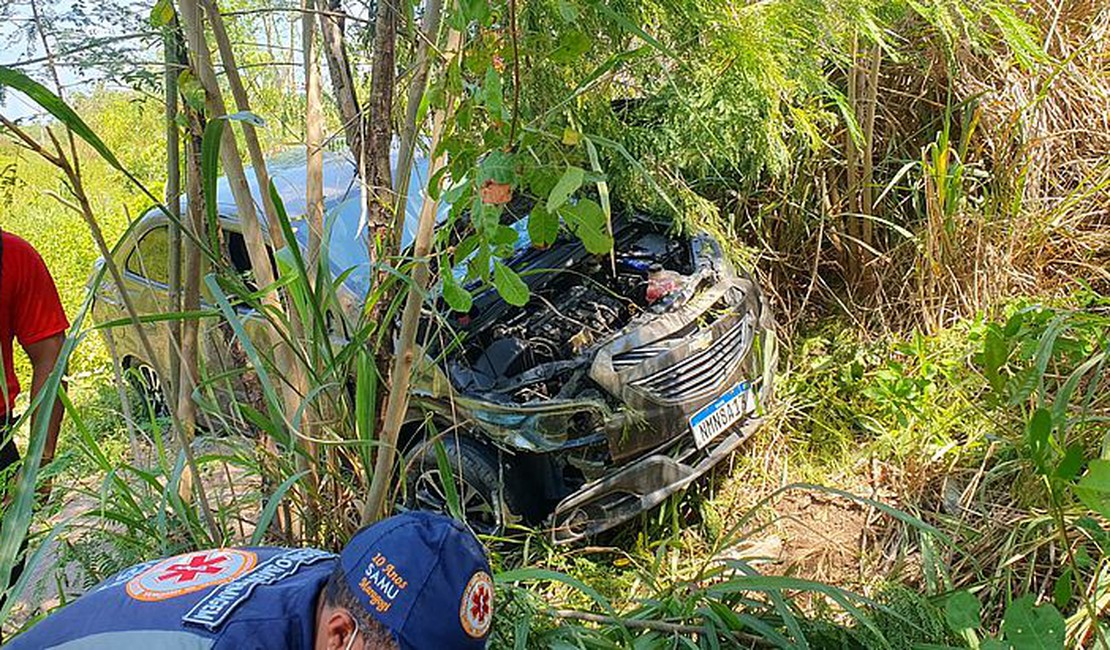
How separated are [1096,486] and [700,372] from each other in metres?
1.99

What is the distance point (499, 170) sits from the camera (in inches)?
50.4

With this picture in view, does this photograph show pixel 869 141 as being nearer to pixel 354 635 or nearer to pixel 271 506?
pixel 271 506

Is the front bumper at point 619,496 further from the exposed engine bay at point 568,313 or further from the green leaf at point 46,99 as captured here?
the green leaf at point 46,99

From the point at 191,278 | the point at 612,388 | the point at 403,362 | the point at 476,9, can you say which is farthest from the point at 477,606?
the point at 612,388

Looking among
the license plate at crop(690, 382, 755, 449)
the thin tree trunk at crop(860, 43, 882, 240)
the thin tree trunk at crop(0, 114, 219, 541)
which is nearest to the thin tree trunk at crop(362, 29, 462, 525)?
the thin tree trunk at crop(0, 114, 219, 541)

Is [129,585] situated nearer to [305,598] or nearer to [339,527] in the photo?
[305,598]

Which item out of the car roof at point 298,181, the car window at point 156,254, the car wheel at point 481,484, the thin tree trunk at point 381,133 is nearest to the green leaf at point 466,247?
the thin tree trunk at point 381,133

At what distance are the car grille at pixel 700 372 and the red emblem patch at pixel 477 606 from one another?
1922 mm

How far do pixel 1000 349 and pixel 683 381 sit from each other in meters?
1.62

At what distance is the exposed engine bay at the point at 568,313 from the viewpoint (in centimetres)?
333

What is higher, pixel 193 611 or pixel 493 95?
pixel 493 95

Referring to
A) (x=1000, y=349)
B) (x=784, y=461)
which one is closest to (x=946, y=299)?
(x=784, y=461)

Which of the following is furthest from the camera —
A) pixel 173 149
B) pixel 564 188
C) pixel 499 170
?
pixel 173 149

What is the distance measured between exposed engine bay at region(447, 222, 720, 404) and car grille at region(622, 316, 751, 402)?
0.76 ft
